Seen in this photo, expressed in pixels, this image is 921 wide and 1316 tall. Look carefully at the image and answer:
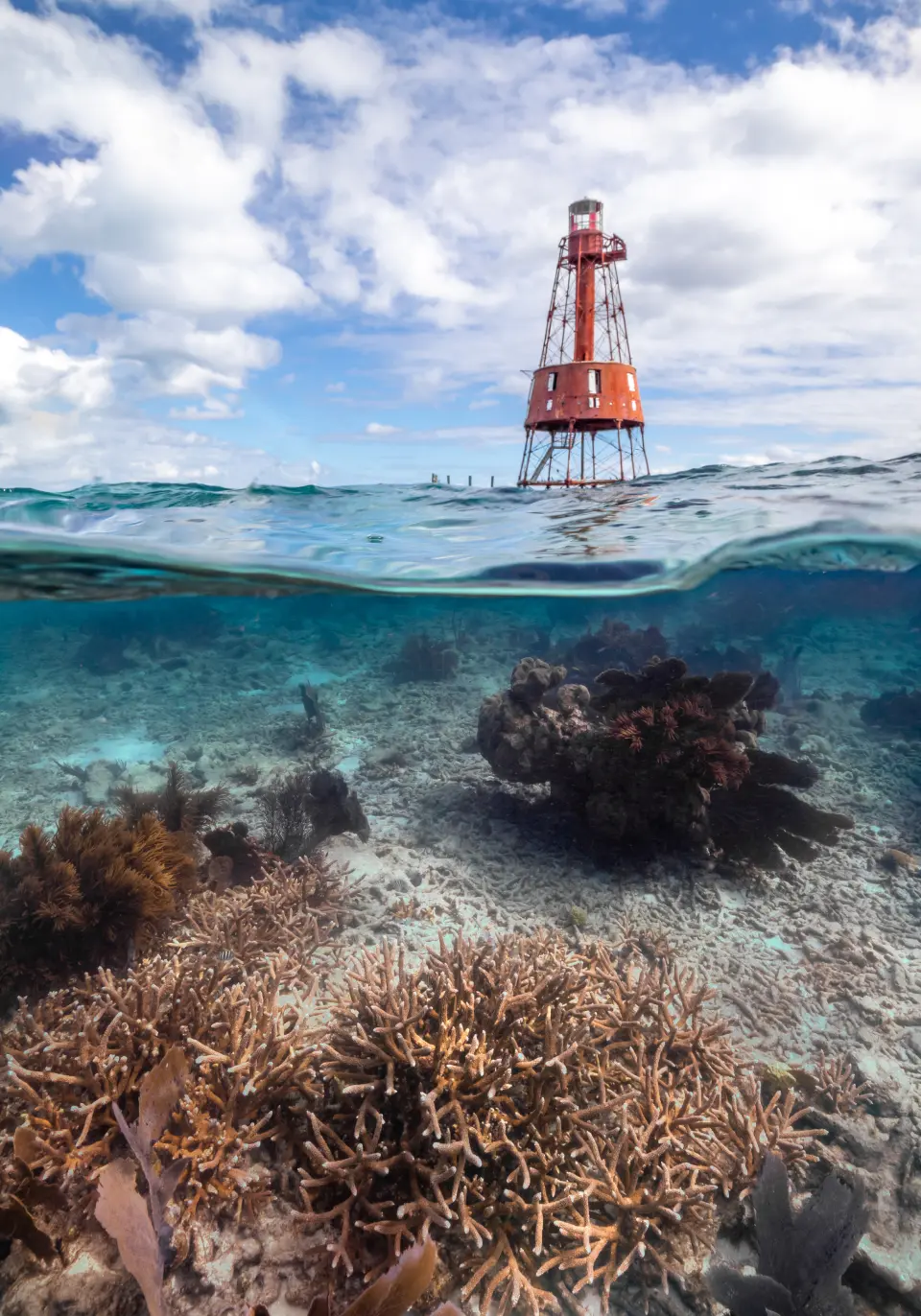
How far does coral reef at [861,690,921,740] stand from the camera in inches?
519

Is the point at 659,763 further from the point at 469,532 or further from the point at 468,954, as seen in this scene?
the point at 469,532

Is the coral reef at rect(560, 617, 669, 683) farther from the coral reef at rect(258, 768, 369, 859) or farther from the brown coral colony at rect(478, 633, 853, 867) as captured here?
the coral reef at rect(258, 768, 369, 859)

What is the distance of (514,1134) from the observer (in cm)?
316

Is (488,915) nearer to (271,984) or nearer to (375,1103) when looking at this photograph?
(271,984)

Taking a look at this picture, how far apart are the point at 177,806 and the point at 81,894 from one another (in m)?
2.57

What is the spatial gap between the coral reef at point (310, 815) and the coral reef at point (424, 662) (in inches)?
296

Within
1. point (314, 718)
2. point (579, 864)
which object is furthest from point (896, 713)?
point (314, 718)

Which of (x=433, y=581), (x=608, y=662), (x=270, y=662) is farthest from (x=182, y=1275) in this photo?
(x=270, y=662)

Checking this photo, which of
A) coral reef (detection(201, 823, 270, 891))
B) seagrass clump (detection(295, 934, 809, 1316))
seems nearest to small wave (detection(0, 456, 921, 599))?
coral reef (detection(201, 823, 270, 891))

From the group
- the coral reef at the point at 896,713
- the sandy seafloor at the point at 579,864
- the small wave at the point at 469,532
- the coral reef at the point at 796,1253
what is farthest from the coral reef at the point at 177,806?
the coral reef at the point at 896,713

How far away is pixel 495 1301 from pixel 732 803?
17.4ft

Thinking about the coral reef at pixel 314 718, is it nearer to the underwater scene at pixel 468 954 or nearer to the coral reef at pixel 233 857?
the underwater scene at pixel 468 954

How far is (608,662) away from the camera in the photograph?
581 inches

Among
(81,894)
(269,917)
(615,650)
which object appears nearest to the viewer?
(81,894)
